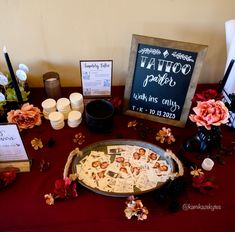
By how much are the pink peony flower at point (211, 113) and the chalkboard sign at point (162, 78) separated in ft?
0.50

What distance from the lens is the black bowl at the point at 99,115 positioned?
0.98 m

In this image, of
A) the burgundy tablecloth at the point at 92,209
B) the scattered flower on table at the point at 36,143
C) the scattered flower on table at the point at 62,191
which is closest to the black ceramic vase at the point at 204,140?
the burgundy tablecloth at the point at 92,209

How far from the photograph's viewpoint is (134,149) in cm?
97

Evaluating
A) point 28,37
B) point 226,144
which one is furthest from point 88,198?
point 28,37

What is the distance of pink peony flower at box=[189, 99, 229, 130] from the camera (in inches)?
32.4

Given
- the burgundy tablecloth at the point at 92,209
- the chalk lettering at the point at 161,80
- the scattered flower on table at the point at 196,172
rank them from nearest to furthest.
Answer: the burgundy tablecloth at the point at 92,209 → the scattered flower on table at the point at 196,172 → the chalk lettering at the point at 161,80

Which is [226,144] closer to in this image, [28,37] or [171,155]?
[171,155]

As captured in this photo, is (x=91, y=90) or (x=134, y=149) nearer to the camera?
(x=134, y=149)

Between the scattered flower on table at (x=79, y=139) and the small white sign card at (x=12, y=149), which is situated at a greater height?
the small white sign card at (x=12, y=149)

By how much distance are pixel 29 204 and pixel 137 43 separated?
64 centimetres

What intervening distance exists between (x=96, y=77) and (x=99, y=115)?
6.1 inches

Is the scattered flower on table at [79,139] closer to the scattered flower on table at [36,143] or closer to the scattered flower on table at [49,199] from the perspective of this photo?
the scattered flower on table at [36,143]

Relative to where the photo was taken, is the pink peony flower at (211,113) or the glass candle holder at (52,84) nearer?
the pink peony flower at (211,113)

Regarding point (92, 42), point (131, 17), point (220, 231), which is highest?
point (131, 17)
